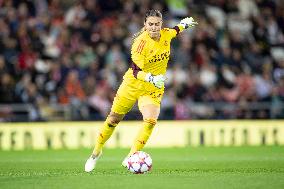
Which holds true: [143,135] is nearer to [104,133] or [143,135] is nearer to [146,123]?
[146,123]

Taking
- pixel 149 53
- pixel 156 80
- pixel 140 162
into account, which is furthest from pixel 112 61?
pixel 156 80

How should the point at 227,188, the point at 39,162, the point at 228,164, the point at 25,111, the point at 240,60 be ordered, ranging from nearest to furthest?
the point at 227,188 → the point at 228,164 → the point at 39,162 → the point at 25,111 → the point at 240,60

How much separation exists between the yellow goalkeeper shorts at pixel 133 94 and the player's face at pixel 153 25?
2.42ft

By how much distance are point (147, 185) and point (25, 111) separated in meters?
9.98

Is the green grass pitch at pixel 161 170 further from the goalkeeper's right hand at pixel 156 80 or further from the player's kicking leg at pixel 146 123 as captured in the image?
the goalkeeper's right hand at pixel 156 80

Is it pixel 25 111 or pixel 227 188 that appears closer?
pixel 227 188

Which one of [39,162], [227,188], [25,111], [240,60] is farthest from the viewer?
[240,60]

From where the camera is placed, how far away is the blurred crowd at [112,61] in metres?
18.9

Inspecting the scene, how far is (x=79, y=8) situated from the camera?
20.4 m

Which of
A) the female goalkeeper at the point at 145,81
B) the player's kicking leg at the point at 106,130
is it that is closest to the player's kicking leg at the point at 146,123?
the female goalkeeper at the point at 145,81

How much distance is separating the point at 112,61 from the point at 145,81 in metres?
8.79

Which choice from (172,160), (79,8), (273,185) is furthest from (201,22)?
(273,185)

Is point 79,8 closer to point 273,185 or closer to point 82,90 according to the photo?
point 82,90

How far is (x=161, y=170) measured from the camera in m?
11.6
